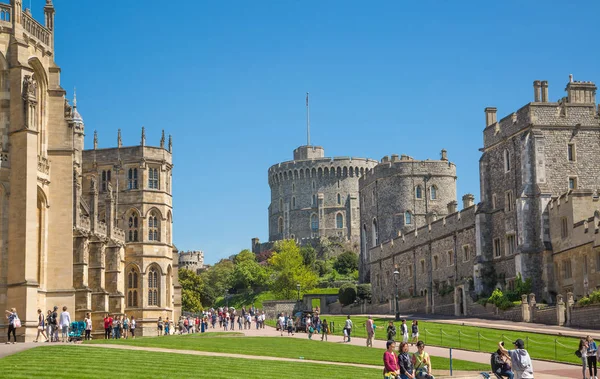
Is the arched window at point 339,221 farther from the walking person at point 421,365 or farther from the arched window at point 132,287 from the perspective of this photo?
the walking person at point 421,365

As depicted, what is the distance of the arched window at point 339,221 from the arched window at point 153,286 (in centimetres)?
8378

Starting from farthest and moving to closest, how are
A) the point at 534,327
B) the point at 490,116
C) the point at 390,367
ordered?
the point at 490,116 < the point at 534,327 < the point at 390,367

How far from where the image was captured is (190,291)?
108 m

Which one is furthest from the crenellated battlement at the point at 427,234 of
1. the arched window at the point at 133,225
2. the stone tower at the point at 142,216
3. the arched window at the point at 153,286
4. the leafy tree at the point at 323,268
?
the leafy tree at the point at 323,268

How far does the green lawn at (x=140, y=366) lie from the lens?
83.1 ft

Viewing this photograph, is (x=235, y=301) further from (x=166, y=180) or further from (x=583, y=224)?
(x=583, y=224)

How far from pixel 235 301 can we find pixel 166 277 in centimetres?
4825

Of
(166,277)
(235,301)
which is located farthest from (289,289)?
(166,277)

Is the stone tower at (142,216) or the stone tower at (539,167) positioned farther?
the stone tower at (142,216)

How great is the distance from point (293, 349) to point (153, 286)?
3438cm

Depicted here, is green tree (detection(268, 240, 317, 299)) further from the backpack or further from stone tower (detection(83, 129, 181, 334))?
the backpack

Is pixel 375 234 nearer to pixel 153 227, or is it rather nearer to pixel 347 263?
pixel 347 263

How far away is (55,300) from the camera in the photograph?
45.0 meters

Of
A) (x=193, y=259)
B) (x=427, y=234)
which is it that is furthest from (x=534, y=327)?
(x=193, y=259)
